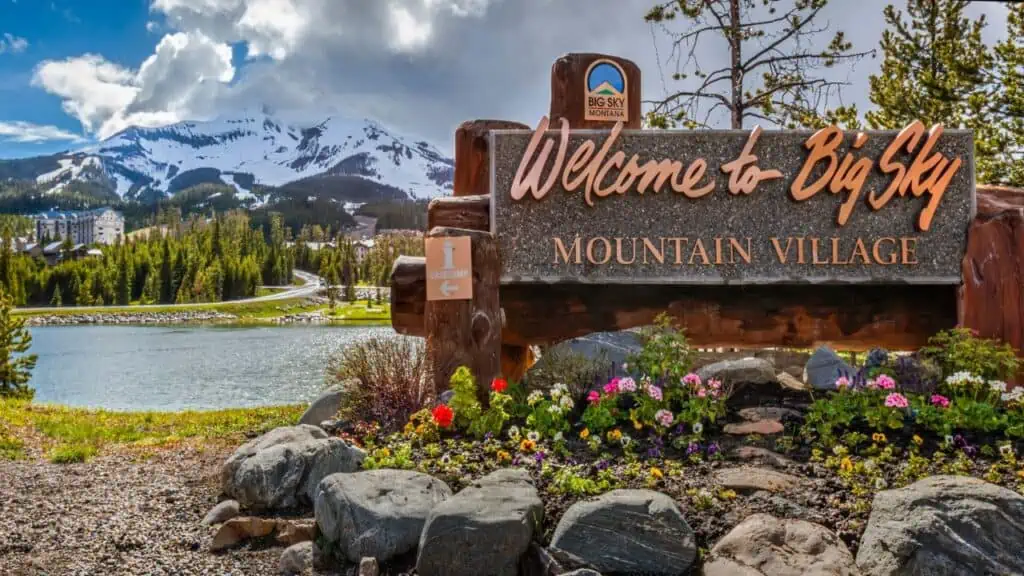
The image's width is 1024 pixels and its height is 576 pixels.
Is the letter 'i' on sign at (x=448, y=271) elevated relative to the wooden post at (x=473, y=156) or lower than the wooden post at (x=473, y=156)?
lower

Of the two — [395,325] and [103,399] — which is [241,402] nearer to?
[103,399]

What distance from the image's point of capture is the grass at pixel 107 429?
327 inches

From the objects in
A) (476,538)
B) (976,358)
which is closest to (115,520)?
(476,538)

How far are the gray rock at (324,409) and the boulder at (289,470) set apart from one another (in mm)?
1927

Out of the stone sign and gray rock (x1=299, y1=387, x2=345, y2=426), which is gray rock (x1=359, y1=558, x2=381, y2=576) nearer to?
gray rock (x1=299, y1=387, x2=345, y2=426)

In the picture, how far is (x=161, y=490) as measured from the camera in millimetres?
6164

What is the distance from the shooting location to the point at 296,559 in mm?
4551

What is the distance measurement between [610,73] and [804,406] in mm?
4202

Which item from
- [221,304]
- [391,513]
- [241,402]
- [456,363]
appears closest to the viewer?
[391,513]

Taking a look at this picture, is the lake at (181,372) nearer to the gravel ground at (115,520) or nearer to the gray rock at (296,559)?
the gravel ground at (115,520)

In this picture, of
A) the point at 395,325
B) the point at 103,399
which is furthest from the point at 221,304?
the point at 395,325

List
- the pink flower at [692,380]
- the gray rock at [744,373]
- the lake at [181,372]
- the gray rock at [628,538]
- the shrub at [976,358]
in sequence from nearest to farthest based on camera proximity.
→ the gray rock at [628,538], the pink flower at [692,380], the shrub at [976,358], the gray rock at [744,373], the lake at [181,372]

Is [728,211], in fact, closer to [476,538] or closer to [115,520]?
[476,538]

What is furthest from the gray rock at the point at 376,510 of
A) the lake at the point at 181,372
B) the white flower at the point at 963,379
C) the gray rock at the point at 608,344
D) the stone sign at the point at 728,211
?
the lake at the point at 181,372
